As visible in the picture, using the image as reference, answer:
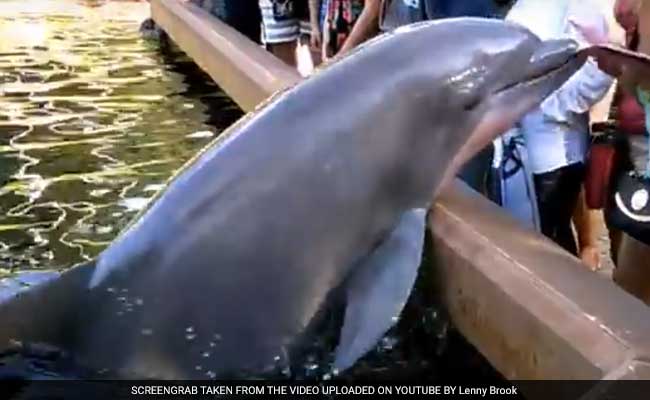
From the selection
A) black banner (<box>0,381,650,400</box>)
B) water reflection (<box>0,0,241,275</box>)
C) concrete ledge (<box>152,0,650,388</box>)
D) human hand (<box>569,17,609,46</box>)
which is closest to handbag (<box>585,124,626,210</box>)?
human hand (<box>569,17,609,46</box>)

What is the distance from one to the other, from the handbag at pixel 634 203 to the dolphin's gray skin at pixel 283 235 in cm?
47

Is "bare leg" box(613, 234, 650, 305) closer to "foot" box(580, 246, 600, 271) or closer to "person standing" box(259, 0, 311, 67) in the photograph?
"foot" box(580, 246, 600, 271)

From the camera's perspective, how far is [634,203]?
10.0 feet

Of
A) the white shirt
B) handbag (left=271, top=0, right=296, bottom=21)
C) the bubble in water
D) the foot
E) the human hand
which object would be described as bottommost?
handbag (left=271, top=0, right=296, bottom=21)

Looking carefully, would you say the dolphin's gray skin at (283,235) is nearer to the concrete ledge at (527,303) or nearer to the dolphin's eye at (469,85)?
the dolphin's eye at (469,85)

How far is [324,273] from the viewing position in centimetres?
278

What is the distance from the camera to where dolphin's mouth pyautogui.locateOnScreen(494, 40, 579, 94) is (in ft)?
10.5

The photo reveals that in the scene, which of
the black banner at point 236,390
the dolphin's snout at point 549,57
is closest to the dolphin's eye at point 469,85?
the dolphin's snout at point 549,57

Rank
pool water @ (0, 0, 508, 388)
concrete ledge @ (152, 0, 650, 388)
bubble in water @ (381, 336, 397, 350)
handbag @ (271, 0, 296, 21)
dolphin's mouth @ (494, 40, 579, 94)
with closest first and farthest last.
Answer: concrete ledge @ (152, 0, 650, 388) < bubble in water @ (381, 336, 397, 350) < pool water @ (0, 0, 508, 388) < dolphin's mouth @ (494, 40, 579, 94) < handbag @ (271, 0, 296, 21)

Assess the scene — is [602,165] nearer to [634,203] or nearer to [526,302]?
[634,203]

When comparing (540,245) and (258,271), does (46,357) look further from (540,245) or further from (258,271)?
(540,245)

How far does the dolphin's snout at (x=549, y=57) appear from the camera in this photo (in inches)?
126

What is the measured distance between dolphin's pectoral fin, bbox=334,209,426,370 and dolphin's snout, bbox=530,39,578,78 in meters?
0.60

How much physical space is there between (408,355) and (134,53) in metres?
7.85
